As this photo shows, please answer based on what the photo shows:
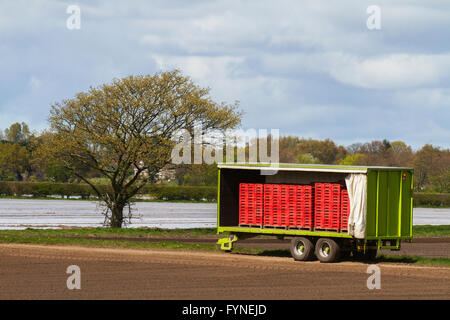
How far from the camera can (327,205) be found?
2392 cm

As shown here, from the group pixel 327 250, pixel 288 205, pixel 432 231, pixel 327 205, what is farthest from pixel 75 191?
pixel 327 250

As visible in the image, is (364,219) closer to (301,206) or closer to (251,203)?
(301,206)

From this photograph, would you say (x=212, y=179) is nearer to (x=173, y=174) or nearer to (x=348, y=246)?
(x=173, y=174)

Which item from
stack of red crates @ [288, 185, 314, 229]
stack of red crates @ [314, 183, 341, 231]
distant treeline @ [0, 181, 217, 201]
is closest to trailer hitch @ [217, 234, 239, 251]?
stack of red crates @ [288, 185, 314, 229]

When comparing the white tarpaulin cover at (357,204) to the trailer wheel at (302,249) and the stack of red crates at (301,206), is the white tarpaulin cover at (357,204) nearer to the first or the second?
the trailer wheel at (302,249)

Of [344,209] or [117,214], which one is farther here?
[117,214]

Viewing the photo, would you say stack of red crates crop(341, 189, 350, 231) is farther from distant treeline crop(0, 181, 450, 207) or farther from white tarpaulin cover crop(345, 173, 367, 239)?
distant treeline crop(0, 181, 450, 207)

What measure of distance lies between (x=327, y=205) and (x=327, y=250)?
4.65ft

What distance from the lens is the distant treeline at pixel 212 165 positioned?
4041 centimetres

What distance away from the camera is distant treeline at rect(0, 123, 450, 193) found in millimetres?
40406

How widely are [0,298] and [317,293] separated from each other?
274 inches

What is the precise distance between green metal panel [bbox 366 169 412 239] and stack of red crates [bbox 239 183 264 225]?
13.5 feet

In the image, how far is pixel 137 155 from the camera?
38.1m
